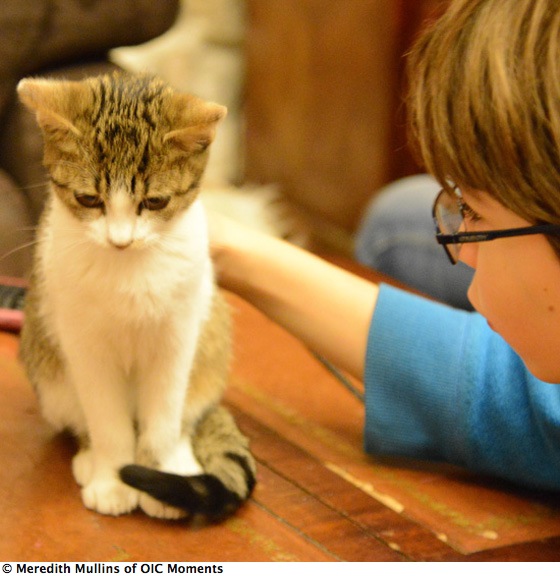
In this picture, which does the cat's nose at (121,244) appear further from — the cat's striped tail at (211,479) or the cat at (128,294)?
the cat's striped tail at (211,479)

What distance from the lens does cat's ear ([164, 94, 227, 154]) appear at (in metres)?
0.86

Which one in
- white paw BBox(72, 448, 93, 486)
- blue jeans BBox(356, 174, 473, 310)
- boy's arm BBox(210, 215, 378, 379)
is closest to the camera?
white paw BBox(72, 448, 93, 486)

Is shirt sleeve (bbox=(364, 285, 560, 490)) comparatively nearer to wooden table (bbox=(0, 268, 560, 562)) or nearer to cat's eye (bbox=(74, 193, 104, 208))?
wooden table (bbox=(0, 268, 560, 562))

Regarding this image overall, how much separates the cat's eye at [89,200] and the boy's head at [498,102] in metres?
0.34

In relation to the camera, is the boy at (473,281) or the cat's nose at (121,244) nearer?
the boy at (473,281)

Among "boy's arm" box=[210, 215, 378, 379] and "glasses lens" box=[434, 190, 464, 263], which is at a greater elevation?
"glasses lens" box=[434, 190, 464, 263]

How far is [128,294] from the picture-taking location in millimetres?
885

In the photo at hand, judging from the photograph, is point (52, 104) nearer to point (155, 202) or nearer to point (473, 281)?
point (155, 202)

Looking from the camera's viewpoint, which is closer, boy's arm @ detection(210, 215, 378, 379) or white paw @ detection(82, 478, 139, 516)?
white paw @ detection(82, 478, 139, 516)

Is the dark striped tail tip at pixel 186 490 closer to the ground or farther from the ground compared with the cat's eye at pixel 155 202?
closer to the ground

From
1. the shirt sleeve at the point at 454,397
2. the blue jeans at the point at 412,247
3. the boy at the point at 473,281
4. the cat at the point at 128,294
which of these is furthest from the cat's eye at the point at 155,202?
the blue jeans at the point at 412,247

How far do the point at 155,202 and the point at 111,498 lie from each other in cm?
33

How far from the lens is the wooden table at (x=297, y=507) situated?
33.6 inches

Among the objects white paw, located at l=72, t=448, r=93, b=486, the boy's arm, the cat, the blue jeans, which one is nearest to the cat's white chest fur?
the cat
